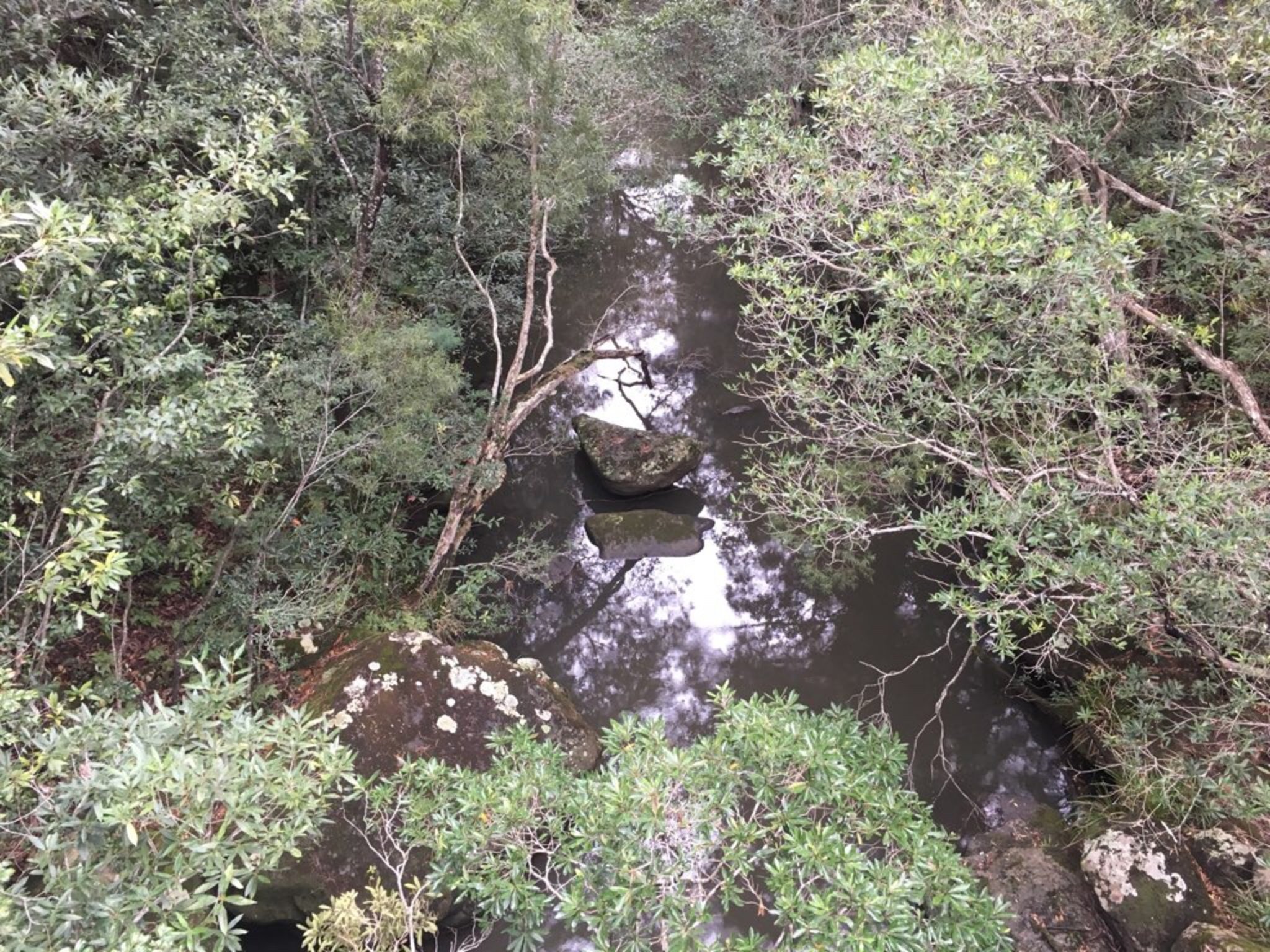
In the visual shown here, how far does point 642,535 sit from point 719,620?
1.39m

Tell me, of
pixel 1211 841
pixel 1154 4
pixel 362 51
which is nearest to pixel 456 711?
pixel 1211 841

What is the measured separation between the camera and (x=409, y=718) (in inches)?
219

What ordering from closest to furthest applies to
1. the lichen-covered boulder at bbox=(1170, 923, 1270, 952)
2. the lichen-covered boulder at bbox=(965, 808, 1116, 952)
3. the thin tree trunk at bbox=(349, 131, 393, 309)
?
the lichen-covered boulder at bbox=(1170, 923, 1270, 952) → the lichen-covered boulder at bbox=(965, 808, 1116, 952) → the thin tree trunk at bbox=(349, 131, 393, 309)

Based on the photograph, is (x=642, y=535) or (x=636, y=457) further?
(x=636, y=457)

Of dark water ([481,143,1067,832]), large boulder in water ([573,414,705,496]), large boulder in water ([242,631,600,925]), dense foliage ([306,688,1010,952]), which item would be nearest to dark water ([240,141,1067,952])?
dark water ([481,143,1067,832])

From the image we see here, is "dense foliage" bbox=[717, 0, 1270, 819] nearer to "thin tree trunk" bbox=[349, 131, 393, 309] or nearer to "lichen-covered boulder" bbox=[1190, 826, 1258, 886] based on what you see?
"lichen-covered boulder" bbox=[1190, 826, 1258, 886]

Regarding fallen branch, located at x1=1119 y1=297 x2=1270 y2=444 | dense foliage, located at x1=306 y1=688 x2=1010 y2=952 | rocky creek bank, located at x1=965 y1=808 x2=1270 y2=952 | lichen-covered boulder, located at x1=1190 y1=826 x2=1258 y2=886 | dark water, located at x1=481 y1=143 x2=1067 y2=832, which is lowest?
dark water, located at x1=481 y1=143 x2=1067 y2=832

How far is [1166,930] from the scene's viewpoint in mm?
4613

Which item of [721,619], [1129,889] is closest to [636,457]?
[721,619]

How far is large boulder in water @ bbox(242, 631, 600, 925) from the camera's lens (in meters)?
4.83

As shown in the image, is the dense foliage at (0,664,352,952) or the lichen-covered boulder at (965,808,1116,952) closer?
the dense foliage at (0,664,352,952)

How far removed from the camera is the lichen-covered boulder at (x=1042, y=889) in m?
4.80

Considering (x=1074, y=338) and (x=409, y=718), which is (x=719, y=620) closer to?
(x=409, y=718)

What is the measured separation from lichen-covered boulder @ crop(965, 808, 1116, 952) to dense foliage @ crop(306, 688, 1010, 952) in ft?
6.72
